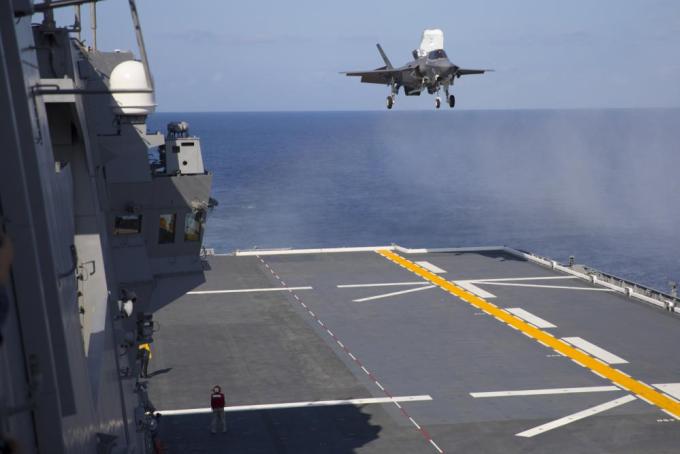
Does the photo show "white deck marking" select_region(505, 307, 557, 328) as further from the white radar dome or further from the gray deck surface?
the white radar dome

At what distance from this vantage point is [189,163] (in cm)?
3412

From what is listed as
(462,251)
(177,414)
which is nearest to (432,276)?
Answer: (462,251)

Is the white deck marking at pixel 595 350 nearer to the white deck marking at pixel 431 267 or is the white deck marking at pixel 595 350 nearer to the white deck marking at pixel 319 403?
the white deck marking at pixel 319 403

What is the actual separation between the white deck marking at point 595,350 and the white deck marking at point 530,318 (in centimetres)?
185

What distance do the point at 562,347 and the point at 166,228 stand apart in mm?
15762

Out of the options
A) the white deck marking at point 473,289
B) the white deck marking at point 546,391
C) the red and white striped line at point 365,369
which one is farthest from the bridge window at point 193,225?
the white deck marking at point 546,391

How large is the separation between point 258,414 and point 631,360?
480 inches

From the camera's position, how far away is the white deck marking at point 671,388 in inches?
983

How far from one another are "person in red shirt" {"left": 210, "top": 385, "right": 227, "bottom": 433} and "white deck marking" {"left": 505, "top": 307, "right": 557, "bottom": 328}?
14521mm

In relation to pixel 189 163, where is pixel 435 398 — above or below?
below

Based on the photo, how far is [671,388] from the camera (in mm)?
25516

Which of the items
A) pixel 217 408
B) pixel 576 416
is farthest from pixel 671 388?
pixel 217 408

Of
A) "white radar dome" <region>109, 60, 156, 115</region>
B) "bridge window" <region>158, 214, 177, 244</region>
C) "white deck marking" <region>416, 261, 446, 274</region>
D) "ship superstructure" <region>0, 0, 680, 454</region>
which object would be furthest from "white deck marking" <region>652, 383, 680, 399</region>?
"bridge window" <region>158, 214, 177, 244</region>

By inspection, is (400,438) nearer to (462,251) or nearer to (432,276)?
(432,276)
